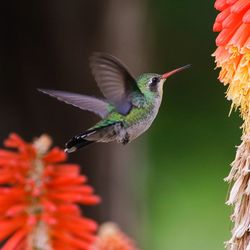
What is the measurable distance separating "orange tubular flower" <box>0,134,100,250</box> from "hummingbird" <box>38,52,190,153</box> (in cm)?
19

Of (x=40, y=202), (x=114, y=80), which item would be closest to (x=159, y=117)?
(x=114, y=80)

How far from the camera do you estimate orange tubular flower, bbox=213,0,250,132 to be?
2.55 m

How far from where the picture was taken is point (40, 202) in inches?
132

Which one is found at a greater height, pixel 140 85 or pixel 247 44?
pixel 140 85

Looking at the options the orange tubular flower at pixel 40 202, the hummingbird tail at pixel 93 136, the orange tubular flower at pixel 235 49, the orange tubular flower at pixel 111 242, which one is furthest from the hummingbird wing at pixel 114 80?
the orange tubular flower at pixel 235 49

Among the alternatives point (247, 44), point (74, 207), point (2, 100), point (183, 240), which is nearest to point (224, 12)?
point (247, 44)

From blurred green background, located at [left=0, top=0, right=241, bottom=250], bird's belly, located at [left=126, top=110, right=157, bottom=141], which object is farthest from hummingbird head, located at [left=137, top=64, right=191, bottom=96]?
blurred green background, located at [left=0, top=0, right=241, bottom=250]

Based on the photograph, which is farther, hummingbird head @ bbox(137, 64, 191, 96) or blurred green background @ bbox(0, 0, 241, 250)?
blurred green background @ bbox(0, 0, 241, 250)

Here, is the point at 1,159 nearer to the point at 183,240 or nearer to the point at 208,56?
the point at 183,240

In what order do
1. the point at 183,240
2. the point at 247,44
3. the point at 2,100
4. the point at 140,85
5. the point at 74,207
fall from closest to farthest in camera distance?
1. the point at 247,44
2. the point at 74,207
3. the point at 140,85
4. the point at 2,100
5. the point at 183,240

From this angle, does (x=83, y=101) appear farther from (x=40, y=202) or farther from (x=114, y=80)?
(x=40, y=202)

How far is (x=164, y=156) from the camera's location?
35.5ft

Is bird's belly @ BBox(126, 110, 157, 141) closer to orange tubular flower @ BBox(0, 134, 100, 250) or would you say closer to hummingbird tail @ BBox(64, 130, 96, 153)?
hummingbird tail @ BBox(64, 130, 96, 153)

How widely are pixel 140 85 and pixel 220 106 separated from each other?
273 inches
